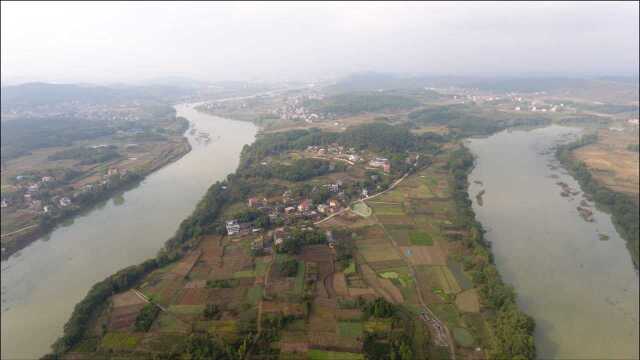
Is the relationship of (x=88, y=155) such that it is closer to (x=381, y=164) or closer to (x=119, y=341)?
(x=381, y=164)

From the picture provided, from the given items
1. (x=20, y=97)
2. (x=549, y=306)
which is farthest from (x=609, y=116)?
(x=20, y=97)

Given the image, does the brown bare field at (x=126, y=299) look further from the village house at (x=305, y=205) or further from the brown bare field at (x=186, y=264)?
the village house at (x=305, y=205)

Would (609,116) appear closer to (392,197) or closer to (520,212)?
(520,212)

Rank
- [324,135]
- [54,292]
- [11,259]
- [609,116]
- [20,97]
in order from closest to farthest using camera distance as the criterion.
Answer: [54,292] < [11,259] < [324,135] < [609,116] < [20,97]

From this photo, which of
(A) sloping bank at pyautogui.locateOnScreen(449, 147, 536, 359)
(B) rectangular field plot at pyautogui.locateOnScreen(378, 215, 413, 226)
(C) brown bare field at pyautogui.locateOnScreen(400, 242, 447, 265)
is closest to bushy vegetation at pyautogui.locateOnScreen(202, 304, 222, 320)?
(C) brown bare field at pyautogui.locateOnScreen(400, 242, 447, 265)

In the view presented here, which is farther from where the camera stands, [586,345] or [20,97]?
[20,97]

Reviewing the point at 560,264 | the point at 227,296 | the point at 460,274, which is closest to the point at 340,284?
the point at 227,296
